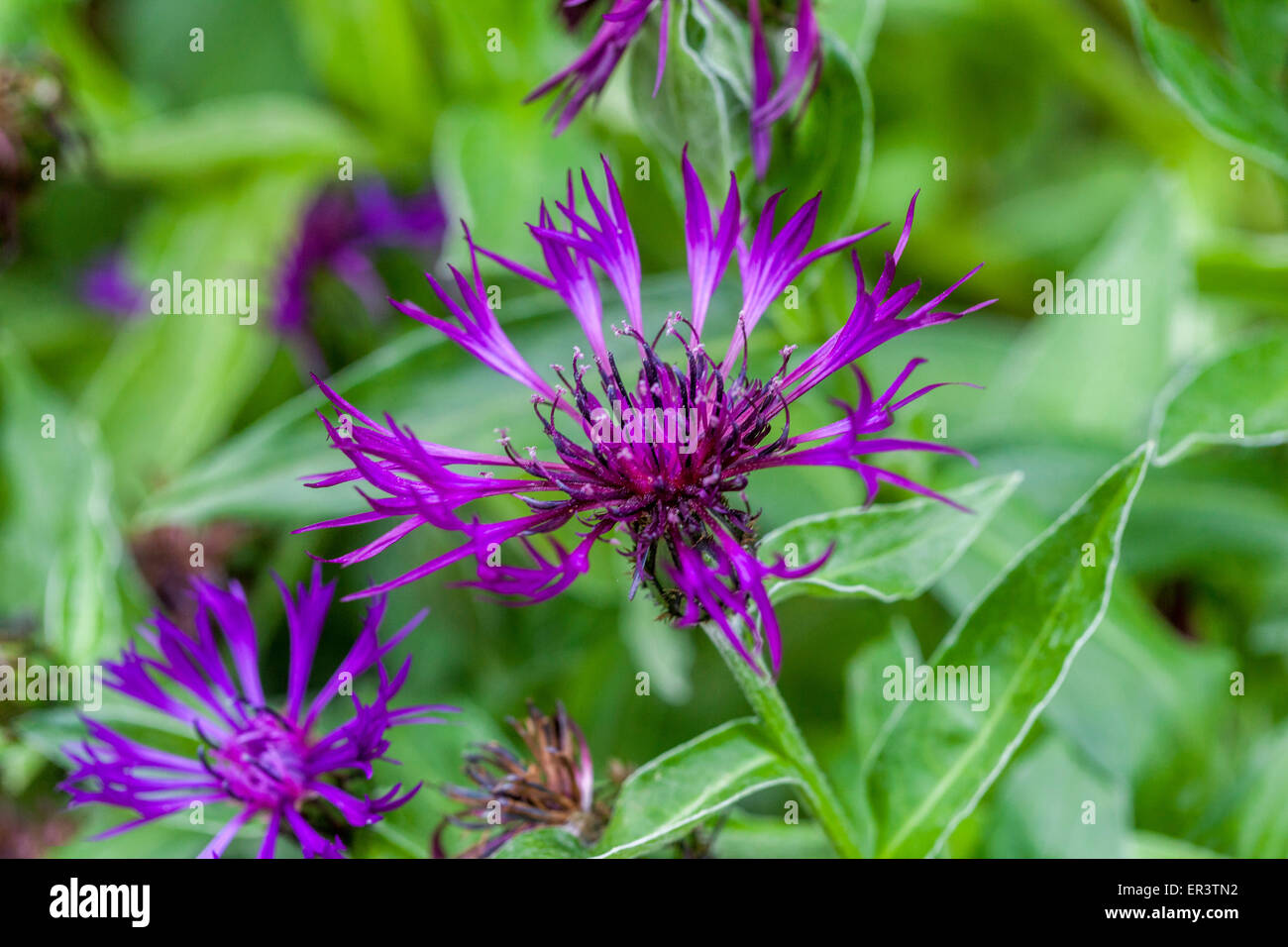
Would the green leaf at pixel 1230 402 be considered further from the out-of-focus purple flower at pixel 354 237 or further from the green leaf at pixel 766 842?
the out-of-focus purple flower at pixel 354 237

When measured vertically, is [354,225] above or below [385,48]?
below

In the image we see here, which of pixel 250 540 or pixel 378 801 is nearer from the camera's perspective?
pixel 378 801

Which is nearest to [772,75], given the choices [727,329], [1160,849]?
[727,329]

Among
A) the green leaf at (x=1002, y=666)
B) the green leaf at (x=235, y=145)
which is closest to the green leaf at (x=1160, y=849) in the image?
the green leaf at (x=1002, y=666)

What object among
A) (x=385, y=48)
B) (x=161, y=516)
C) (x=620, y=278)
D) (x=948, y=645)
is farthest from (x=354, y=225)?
(x=948, y=645)

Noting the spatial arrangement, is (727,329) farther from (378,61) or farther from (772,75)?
(378,61)
